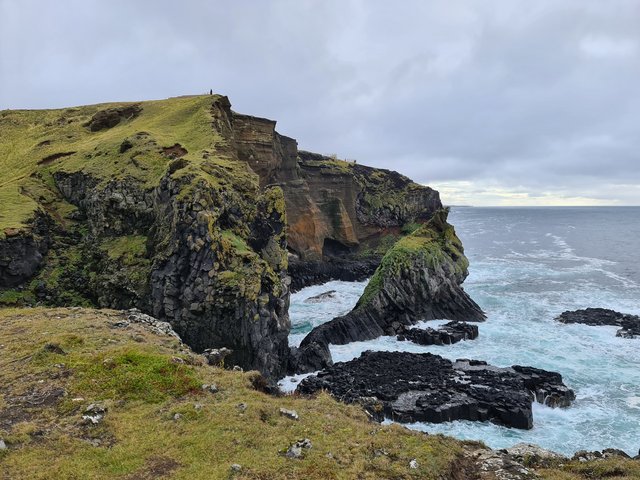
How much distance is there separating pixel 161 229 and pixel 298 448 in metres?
24.4

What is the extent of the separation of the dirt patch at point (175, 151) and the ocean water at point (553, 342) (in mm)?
21704

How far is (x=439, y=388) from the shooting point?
31391mm

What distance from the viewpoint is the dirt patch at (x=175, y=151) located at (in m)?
39.7

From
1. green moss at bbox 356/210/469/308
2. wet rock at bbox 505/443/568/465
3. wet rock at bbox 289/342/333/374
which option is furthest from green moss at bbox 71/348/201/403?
green moss at bbox 356/210/469/308

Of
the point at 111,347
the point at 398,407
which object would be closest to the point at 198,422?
the point at 111,347

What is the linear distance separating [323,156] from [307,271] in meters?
31.3

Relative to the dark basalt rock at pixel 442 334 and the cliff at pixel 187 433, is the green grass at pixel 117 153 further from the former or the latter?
the dark basalt rock at pixel 442 334

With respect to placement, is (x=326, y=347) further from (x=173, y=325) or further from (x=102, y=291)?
(x=102, y=291)

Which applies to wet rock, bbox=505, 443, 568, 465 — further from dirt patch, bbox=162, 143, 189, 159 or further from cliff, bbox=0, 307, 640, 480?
dirt patch, bbox=162, 143, 189, 159

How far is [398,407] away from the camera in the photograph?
94.9 feet

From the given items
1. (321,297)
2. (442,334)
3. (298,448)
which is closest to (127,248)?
(298,448)

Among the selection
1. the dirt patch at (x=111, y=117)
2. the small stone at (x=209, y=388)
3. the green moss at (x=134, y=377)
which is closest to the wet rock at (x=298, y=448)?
the small stone at (x=209, y=388)

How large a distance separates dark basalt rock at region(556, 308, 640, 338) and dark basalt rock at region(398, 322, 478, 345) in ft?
44.0

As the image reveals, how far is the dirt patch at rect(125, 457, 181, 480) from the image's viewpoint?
10.5 meters
